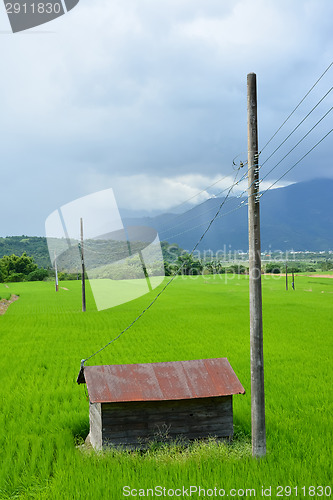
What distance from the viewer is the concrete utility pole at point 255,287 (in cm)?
775

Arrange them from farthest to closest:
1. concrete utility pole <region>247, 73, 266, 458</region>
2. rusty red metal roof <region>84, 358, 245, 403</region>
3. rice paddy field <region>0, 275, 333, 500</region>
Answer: rusty red metal roof <region>84, 358, 245, 403</region>
concrete utility pole <region>247, 73, 266, 458</region>
rice paddy field <region>0, 275, 333, 500</region>

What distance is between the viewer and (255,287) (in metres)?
7.75

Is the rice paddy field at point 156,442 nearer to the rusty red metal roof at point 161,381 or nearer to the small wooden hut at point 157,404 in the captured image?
the small wooden hut at point 157,404

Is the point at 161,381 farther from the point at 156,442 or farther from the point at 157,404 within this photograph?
the point at 156,442

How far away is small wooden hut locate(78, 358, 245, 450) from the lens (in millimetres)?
8133

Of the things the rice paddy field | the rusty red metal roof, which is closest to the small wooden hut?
the rusty red metal roof

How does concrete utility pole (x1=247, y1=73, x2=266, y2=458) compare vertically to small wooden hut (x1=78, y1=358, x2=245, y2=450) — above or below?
above

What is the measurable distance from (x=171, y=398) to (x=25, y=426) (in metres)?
3.73

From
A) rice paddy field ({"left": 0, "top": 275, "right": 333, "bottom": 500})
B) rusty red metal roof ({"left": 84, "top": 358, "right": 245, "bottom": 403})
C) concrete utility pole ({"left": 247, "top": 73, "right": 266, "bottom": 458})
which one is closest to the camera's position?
rice paddy field ({"left": 0, "top": 275, "right": 333, "bottom": 500})

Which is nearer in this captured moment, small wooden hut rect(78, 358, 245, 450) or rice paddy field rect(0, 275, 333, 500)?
rice paddy field rect(0, 275, 333, 500)

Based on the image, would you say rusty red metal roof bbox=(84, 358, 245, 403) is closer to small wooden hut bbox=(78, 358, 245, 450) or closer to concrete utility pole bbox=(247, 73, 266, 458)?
small wooden hut bbox=(78, 358, 245, 450)

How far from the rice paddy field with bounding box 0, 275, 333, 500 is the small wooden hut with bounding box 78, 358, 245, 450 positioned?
9.7 inches

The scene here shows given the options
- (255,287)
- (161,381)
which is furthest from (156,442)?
(255,287)

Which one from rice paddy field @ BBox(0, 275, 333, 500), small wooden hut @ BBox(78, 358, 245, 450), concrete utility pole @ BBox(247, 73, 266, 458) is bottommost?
rice paddy field @ BBox(0, 275, 333, 500)
